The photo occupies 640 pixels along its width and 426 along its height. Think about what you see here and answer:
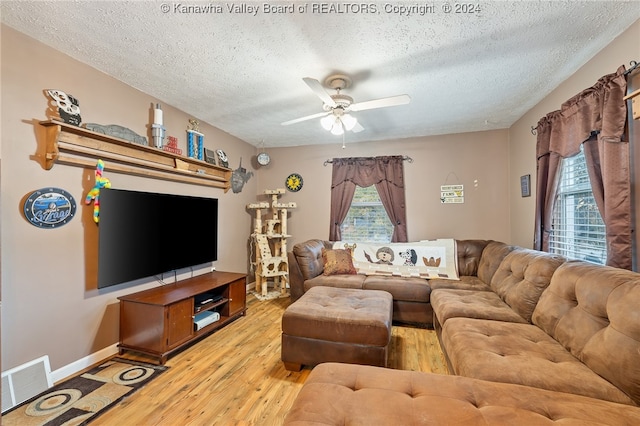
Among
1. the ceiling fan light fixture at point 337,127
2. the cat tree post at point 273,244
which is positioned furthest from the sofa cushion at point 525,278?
the cat tree post at point 273,244

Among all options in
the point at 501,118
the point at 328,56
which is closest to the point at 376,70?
the point at 328,56

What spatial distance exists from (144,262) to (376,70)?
105 inches

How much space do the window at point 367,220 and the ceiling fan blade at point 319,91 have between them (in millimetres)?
A: 2139

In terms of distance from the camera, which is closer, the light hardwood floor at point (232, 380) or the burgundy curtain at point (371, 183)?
the light hardwood floor at point (232, 380)

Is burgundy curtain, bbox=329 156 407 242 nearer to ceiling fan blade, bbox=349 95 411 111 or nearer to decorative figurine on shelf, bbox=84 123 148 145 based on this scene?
ceiling fan blade, bbox=349 95 411 111

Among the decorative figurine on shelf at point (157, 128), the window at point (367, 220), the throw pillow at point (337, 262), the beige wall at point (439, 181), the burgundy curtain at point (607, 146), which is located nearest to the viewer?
the burgundy curtain at point (607, 146)

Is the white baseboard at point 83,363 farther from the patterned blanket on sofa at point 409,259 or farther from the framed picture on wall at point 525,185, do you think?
the framed picture on wall at point 525,185

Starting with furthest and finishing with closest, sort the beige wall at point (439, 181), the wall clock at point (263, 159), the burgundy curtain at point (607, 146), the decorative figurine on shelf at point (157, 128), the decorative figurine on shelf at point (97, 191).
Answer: the wall clock at point (263, 159) < the beige wall at point (439, 181) < the decorative figurine on shelf at point (157, 128) < the decorative figurine on shelf at point (97, 191) < the burgundy curtain at point (607, 146)

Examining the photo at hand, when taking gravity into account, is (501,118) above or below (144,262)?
above

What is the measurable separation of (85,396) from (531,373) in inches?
106

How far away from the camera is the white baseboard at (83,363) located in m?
1.94

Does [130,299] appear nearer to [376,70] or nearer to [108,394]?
[108,394]

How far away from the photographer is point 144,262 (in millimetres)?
2428

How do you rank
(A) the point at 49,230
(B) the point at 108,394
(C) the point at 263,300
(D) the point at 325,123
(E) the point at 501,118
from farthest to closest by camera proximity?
(C) the point at 263,300 < (E) the point at 501,118 < (D) the point at 325,123 < (A) the point at 49,230 < (B) the point at 108,394
